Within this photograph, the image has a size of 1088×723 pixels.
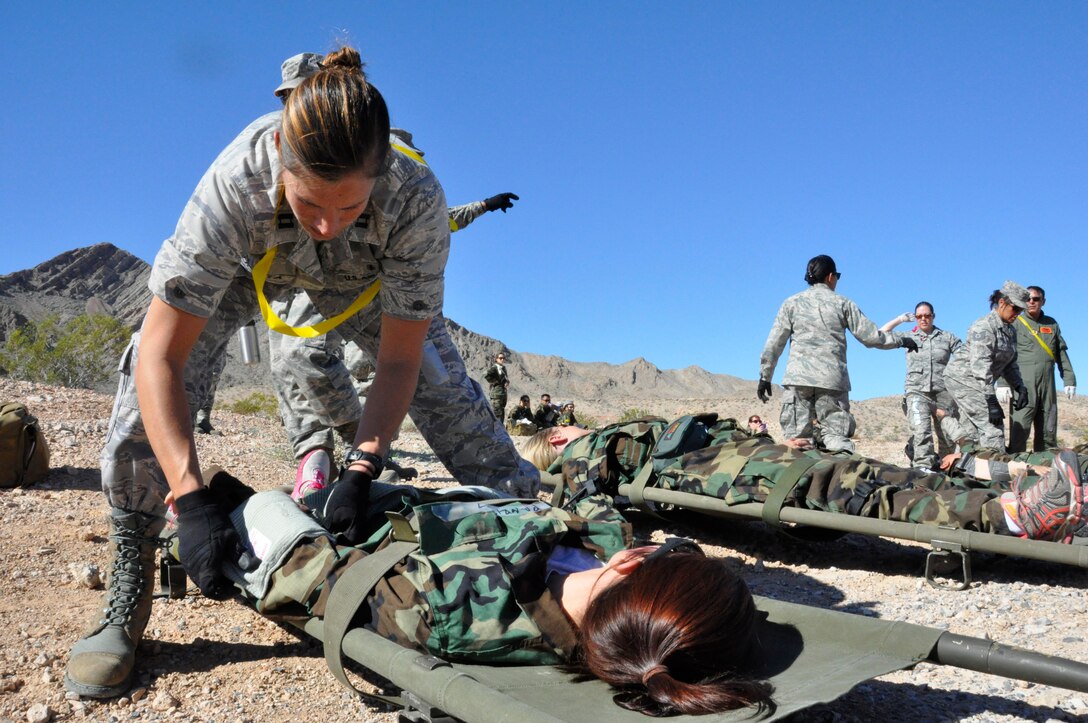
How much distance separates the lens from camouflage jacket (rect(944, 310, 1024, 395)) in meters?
7.50

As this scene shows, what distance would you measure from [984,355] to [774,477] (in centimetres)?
468

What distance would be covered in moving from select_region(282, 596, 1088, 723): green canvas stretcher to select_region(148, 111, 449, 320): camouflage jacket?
3.43ft

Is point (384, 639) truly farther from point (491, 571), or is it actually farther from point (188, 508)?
point (188, 508)

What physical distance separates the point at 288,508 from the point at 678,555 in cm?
112

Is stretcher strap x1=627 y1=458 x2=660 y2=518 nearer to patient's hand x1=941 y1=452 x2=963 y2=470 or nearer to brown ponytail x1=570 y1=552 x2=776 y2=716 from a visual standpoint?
patient's hand x1=941 y1=452 x2=963 y2=470

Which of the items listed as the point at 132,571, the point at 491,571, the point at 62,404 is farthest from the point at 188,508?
the point at 62,404

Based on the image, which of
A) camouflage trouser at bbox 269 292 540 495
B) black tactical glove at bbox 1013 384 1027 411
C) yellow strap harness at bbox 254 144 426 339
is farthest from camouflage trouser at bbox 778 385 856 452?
yellow strap harness at bbox 254 144 426 339

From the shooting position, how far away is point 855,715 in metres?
2.23

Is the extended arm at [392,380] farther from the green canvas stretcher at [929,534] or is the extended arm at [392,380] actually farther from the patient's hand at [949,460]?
the patient's hand at [949,460]

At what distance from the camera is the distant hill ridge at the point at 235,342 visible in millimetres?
43281

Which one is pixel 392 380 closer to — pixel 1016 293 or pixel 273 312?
pixel 273 312

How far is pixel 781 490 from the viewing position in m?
3.73

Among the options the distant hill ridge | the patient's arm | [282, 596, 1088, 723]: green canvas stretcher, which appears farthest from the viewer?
the distant hill ridge

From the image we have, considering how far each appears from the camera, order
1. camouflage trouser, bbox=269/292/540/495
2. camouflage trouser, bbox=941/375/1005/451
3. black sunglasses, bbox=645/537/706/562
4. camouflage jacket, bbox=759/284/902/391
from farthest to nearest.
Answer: camouflage trouser, bbox=941/375/1005/451, camouflage jacket, bbox=759/284/902/391, camouflage trouser, bbox=269/292/540/495, black sunglasses, bbox=645/537/706/562
